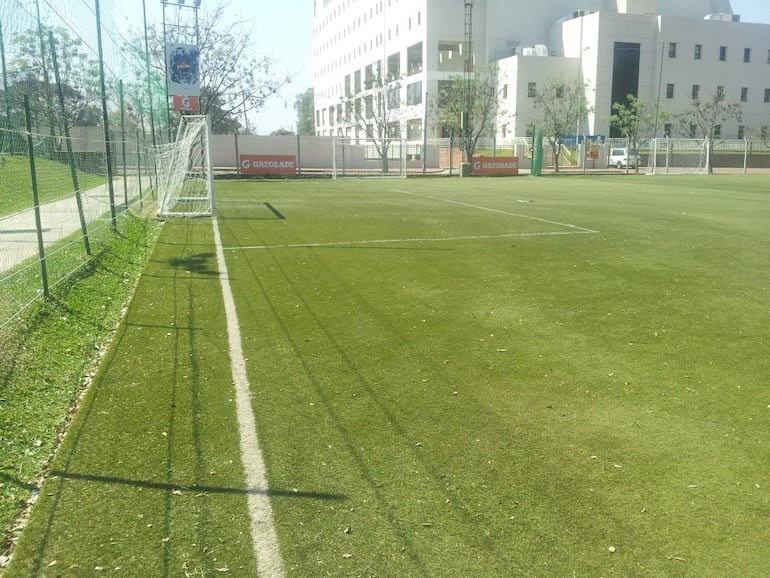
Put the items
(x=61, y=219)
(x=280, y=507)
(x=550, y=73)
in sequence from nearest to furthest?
(x=280, y=507)
(x=61, y=219)
(x=550, y=73)

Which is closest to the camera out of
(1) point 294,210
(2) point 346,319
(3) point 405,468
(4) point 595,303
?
(3) point 405,468

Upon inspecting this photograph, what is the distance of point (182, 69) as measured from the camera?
29.3m

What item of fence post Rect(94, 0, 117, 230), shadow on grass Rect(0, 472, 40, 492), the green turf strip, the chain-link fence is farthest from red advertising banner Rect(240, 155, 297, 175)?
shadow on grass Rect(0, 472, 40, 492)

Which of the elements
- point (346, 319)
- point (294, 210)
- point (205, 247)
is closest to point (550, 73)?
point (294, 210)

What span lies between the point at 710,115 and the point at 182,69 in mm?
58627

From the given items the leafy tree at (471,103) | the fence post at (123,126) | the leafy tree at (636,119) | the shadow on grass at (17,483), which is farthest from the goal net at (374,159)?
the shadow on grass at (17,483)

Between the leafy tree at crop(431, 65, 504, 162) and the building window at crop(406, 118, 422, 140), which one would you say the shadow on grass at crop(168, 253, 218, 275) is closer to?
the leafy tree at crop(431, 65, 504, 162)

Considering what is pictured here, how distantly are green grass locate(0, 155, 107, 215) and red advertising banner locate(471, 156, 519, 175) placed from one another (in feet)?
119

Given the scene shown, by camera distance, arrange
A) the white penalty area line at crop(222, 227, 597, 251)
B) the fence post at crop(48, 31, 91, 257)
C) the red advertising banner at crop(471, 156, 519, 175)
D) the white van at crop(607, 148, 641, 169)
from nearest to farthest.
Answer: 1. the fence post at crop(48, 31, 91, 257)
2. the white penalty area line at crop(222, 227, 597, 251)
3. the red advertising banner at crop(471, 156, 519, 175)
4. the white van at crop(607, 148, 641, 169)

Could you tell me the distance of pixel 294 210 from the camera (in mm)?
19453

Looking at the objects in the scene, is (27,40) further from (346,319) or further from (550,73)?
(550,73)

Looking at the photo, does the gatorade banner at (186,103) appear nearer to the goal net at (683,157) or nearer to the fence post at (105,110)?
the fence post at (105,110)

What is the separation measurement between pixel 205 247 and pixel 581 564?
10428mm

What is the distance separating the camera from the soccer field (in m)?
3.19
